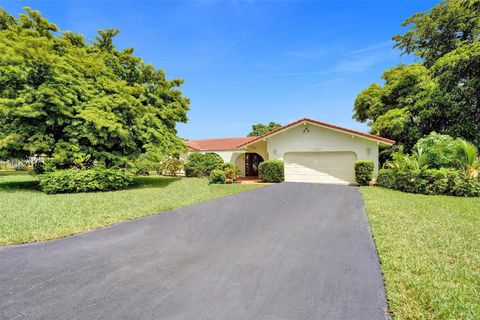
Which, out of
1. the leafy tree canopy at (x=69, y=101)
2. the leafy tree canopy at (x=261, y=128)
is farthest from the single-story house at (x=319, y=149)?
the leafy tree canopy at (x=261, y=128)

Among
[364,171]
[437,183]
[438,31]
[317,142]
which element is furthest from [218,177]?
[438,31]

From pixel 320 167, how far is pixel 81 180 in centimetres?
1538

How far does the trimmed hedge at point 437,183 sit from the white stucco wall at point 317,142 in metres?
2.90

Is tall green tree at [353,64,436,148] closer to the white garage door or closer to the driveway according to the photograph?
the white garage door

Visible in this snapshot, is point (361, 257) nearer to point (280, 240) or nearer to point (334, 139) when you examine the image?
point (280, 240)

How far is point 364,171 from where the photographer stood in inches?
580

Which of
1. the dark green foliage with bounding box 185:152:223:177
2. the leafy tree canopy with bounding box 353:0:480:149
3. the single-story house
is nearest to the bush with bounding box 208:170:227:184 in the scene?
the single-story house

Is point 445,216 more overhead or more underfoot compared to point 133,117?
more underfoot

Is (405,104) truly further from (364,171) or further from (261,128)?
(261,128)

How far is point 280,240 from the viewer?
5.13m

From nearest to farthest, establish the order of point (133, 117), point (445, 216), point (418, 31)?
point (445, 216) < point (133, 117) < point (418, 31)

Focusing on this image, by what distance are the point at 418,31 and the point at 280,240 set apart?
28.0 m

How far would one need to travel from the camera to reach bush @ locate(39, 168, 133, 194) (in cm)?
1205

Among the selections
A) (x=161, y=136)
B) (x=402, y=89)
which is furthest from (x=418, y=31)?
(x=161, y=136)
